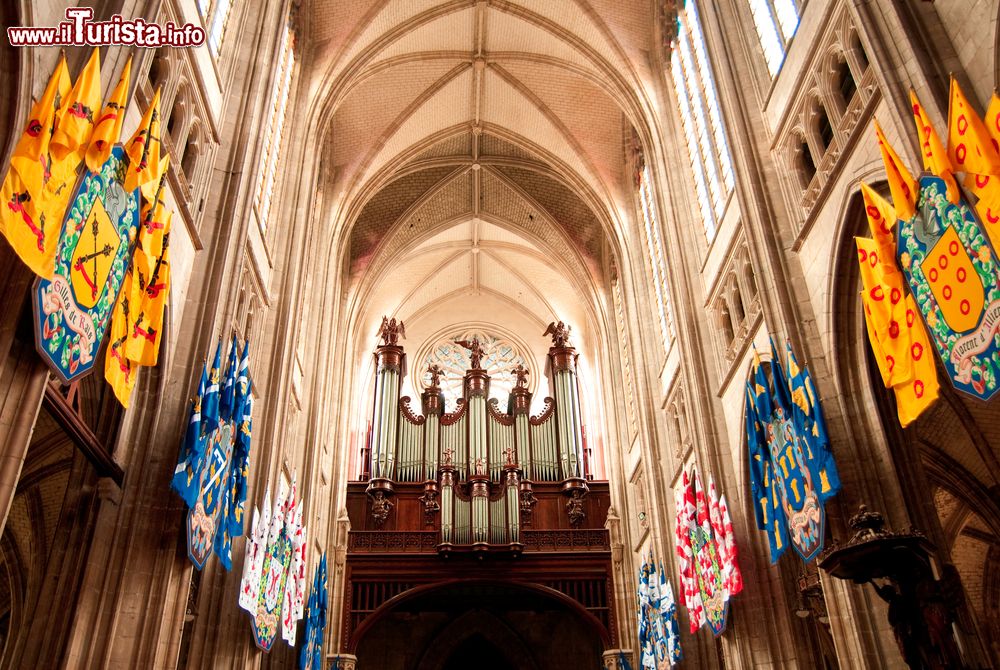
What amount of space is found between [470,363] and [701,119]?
13.9 m

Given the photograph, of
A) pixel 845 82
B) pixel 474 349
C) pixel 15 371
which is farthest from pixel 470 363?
pixel 15 371

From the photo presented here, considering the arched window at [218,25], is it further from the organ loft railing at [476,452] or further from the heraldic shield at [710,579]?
the organ loft railing at [476,452]

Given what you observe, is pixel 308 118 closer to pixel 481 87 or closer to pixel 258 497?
pixel 481 87

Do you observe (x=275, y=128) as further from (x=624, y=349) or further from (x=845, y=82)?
(x=624, y=349)

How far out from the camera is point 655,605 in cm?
1574

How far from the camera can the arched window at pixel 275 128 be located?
13.1 metres

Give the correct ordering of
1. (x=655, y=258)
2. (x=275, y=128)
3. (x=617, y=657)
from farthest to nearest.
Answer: (x=617, y=657) < (x=655, y=258) < (x=275, y=128)

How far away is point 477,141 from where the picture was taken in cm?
2156

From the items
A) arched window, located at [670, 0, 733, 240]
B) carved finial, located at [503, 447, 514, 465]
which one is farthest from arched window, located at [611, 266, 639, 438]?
arched window, located at [670, 0, 733, 240]

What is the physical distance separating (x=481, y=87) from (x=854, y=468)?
14.3 metres

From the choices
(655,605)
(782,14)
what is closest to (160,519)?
(782,14)

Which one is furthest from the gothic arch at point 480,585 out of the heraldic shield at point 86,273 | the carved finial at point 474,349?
the heraldic shield at point 86,273

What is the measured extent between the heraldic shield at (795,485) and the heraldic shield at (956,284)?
97.0 inches

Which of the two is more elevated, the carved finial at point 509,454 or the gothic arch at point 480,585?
the carved finial at point 509,454
